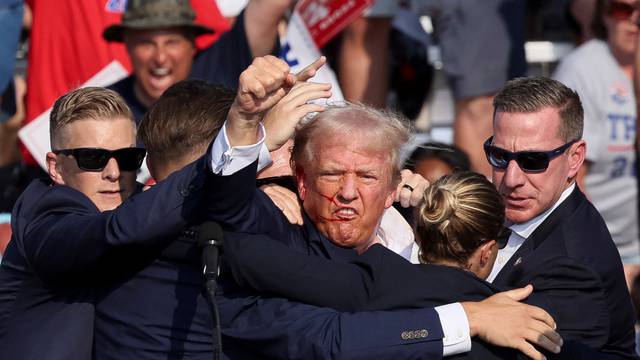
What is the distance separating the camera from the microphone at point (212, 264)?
12.2ft

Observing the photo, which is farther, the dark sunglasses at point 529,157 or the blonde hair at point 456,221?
the dark sunglasses at point 529,157

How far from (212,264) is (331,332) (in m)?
0.42

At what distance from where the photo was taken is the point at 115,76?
7.23 meters

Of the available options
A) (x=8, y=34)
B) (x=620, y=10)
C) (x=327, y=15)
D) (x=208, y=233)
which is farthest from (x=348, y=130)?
(x=8, y=34)

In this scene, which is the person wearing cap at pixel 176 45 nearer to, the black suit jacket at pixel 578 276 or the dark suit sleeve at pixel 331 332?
the black suit jacket at pixel 578 276

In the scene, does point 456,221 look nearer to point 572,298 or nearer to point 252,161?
point 572,298

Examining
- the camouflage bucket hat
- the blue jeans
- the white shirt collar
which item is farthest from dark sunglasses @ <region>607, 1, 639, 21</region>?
the blue jeans

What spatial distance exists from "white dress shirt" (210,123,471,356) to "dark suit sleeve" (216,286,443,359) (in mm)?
27

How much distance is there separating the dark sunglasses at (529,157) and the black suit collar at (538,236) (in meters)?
0.15

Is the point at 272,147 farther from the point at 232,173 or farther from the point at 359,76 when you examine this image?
the point at 359,76

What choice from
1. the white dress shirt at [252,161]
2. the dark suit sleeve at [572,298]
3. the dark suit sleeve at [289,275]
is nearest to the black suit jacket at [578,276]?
the dark suit sleeve at [572,298]

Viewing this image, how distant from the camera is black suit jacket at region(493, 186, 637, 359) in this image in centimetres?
432

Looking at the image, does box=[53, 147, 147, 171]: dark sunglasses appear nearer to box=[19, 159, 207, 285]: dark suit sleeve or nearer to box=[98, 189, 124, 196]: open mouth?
box=[98, 189, 124, 196]: open mouth

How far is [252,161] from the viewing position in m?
3.91
